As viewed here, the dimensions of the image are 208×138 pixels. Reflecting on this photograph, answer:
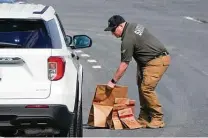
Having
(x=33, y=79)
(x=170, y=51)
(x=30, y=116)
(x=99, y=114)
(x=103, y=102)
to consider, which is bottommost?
(x=170, y=51)

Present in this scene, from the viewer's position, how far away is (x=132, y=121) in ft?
31.6

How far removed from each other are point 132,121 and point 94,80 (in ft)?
13.6

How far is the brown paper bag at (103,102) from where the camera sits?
9.48 meters

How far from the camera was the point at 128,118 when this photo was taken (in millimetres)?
9625

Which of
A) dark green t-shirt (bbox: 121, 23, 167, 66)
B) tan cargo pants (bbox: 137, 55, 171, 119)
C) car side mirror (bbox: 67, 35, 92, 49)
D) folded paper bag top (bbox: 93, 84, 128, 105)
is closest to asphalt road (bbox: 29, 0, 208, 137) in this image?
tan cargo pants (bbox: 137, 55, 171, 119)

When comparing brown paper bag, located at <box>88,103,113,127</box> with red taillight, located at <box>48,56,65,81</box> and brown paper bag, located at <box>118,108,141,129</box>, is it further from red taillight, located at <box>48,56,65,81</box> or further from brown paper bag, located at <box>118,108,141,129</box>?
red taillight, located at <box>48,56,65,81</box>

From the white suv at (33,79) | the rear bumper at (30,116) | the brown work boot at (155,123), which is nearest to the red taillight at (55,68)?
the white suv at (33,79)

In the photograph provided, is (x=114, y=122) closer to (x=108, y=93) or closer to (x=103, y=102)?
(x=103, y=102)

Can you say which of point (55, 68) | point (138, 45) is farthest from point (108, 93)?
point (55, 68)

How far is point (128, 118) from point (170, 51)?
840 cm

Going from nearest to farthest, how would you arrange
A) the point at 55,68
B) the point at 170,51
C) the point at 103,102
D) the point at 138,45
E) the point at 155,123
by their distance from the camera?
1. the point at 55,68
2. the point at 138,45
3. the point at 103,102
4. the point at 155,123
5. the point at 170,51

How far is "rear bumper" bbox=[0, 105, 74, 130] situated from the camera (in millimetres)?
7098

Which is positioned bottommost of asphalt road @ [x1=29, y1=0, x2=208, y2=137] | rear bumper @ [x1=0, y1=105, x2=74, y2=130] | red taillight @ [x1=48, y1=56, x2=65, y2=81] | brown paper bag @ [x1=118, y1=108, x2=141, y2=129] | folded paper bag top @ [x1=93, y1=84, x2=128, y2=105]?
asphalt road @ [x1=29, y1=0, x2=208, y2=137]

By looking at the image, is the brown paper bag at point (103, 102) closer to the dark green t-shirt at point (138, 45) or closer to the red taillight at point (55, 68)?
the dark green t-shirt at point (138, 45)
